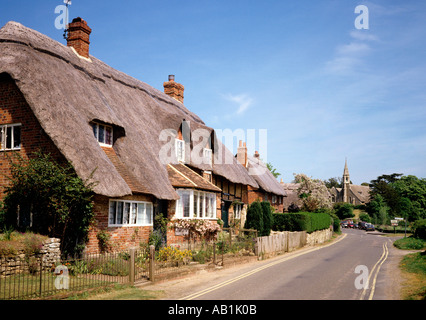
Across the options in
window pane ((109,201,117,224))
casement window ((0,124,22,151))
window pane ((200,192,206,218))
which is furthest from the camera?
window pane ((200,192,206,218))

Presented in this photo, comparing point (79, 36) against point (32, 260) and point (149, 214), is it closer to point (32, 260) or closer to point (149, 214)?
point (149, 214)

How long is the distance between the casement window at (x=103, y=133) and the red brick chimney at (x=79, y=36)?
7445 millimetres

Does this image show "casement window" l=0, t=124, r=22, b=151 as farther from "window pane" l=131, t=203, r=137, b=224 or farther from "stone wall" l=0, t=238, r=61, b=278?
"window pane" l=131, t=203, r=137, b=224

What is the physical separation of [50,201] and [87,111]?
16.8ft

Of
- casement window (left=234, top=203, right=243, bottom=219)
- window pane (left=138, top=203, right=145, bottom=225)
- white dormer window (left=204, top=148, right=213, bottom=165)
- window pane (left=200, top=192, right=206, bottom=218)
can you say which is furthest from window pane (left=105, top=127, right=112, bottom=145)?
casement window (left=234, top=203, right=243, bottom=219)

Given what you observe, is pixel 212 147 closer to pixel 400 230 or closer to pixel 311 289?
pixel 311 289

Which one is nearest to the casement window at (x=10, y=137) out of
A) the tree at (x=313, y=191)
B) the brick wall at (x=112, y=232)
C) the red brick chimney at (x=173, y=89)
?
the brick wall at (x=112, y=232)

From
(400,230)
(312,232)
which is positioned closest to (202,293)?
(312,232)

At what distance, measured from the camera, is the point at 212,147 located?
29594 millimetres

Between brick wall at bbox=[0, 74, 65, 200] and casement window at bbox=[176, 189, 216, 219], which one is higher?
brick wall at bbox=[0, 74, 65, 200]

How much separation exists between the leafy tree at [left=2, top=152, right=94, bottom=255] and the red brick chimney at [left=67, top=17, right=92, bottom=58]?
425 inches

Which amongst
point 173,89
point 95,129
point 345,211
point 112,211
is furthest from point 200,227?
point 345,211

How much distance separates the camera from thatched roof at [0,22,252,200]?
15508mm
